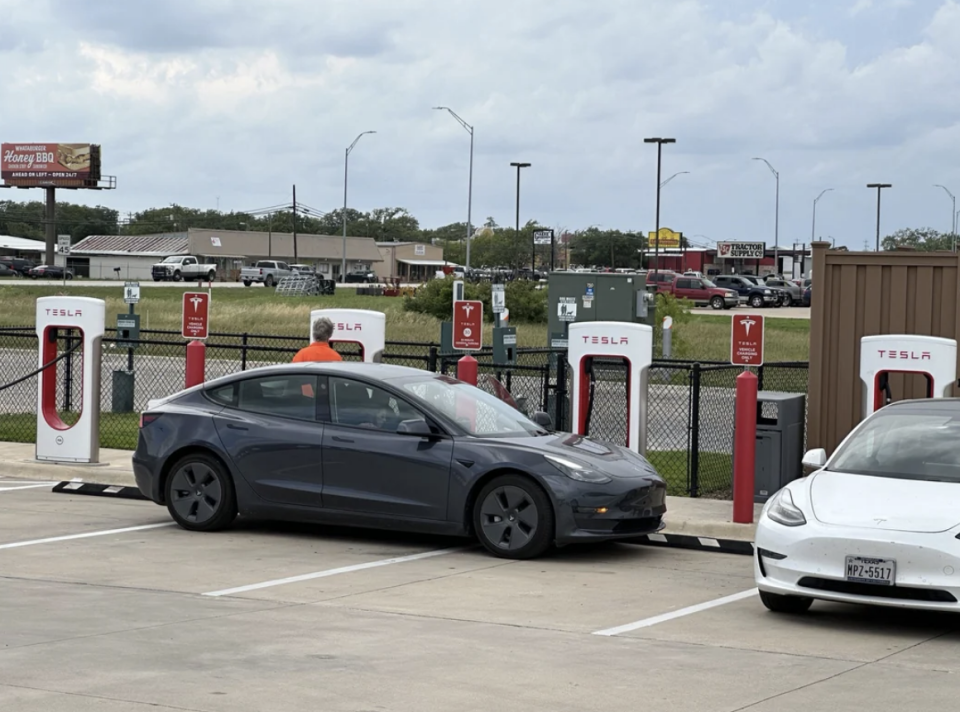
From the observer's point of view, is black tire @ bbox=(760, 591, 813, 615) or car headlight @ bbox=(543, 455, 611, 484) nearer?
black tire @ bbox=(760, 591, 813, 615)

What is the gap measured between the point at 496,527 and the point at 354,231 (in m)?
176

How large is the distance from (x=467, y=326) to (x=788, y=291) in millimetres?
67306

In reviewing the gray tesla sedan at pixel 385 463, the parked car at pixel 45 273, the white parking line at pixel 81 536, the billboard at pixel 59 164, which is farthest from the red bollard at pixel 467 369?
the billboard at pixel 59 164

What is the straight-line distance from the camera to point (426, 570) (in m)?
10.4

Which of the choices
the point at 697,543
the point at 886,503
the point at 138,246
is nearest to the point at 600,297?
the point at 697,543

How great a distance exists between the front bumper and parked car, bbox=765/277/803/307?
71508 millimetres

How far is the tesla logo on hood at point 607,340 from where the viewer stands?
12891 mm

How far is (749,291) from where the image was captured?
252ft

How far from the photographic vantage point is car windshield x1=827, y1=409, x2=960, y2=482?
30.0 ft

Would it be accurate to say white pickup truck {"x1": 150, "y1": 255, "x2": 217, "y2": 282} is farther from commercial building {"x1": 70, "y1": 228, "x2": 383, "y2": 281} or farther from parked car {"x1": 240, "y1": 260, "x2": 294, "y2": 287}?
commercial building {"x1": 70, "y1": 228, "x2": 383, "y2": 281}

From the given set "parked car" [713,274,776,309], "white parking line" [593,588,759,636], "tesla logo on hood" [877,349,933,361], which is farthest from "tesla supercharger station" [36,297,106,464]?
"parked car" [713,274,776,309]

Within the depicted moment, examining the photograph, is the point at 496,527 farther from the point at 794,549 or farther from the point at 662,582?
the point at 794,549

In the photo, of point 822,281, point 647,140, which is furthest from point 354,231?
point 822,281

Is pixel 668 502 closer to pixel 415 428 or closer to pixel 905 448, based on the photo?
pixel 415 428
